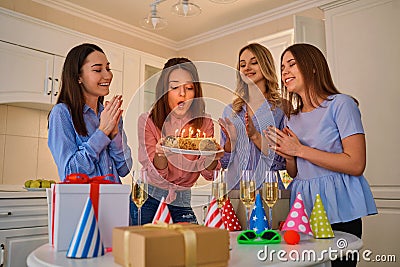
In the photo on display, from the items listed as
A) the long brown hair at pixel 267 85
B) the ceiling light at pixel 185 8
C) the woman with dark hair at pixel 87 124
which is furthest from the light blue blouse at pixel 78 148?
the ceiling light at pixel 185 8

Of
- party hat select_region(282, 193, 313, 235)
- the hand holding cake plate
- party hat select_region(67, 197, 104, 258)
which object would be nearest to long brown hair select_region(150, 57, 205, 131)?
the hand holding cake plate

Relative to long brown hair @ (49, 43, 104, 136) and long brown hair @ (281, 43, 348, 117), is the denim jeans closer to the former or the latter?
long brown hair @ (49, 43, 104, 136)

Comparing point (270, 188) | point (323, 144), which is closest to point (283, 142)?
point (323, 144)

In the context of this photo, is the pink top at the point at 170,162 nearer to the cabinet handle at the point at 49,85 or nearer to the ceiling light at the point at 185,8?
the ceiling light at the point at 185,8

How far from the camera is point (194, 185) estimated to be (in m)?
1.35

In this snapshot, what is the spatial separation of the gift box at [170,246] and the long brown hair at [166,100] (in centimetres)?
67

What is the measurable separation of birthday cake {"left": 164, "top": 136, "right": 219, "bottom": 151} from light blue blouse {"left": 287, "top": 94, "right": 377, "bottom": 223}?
32cm

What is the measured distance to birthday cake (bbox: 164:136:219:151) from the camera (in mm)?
1302

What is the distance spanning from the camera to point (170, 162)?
1.31m

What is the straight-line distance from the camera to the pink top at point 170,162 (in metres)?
1.27

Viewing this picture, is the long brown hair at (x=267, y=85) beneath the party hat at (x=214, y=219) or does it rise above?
above

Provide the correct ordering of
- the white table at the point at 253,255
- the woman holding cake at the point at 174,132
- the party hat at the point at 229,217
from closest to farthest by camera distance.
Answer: the white table at the point at 253,255 → the party hat at the point at 229,217 → the woman holding cake at the point at 174,132

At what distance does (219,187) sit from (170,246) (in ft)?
1.69

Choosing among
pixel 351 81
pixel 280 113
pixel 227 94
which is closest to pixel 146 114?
pixel 227 94
